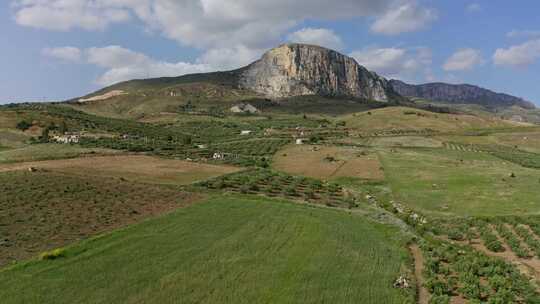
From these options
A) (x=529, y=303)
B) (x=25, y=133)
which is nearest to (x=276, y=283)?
(x=529, y=303)

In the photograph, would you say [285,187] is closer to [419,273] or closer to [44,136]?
[419,273]

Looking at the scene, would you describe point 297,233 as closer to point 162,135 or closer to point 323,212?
point 323,212

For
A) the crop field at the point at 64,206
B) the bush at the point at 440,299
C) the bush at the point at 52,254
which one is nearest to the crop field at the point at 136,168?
the crop field at the point at 64,206

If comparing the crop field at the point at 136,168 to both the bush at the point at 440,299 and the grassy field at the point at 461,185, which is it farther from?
the bush at the point at 440,299

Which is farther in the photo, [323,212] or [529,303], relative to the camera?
[323,212]

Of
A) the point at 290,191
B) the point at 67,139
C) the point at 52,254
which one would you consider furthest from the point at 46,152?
the point at 52,254

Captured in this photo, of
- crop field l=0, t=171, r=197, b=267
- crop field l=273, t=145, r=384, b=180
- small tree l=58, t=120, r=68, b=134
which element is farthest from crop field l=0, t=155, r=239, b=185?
small tree l=58, t=120, r=68, b=134
